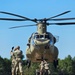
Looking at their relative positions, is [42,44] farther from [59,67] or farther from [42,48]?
[59,67]

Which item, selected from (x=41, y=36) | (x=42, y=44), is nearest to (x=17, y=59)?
(x=42, y=44)

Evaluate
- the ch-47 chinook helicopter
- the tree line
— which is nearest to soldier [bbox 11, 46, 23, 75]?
the ch-47 chinook helicopter

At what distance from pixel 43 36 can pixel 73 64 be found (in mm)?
93147

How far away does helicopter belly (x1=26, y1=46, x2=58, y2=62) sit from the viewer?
3431 centimetres

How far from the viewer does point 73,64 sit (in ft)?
417

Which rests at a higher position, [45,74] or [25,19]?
[25,19]

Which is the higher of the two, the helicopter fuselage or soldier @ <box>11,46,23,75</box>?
the helicopter fuselage

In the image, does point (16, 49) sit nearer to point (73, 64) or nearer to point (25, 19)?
point (25, 19)

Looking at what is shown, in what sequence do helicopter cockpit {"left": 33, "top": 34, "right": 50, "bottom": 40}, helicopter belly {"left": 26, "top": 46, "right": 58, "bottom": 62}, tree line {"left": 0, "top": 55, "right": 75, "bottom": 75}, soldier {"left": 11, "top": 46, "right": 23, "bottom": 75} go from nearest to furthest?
soldier {"left": 11, "top": 46, "right": 23, "bottom": 75} < helicopter belly {"left": 26, "top": 46, "right": 58, "bottom": 62} < helicopter cockpit {"left": 33, "top": 34, "right": 50, "bottom": 40} < tree line {"left": 0, "top": 55, "right": 75, "bottom": 75}

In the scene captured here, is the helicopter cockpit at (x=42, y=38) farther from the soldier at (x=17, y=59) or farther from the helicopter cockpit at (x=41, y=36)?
the soldier at (x=17, y=59)

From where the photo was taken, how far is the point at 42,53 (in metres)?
34.5

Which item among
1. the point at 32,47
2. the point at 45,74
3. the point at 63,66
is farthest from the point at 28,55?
the point at 63,66

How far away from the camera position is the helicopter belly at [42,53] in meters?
34.3

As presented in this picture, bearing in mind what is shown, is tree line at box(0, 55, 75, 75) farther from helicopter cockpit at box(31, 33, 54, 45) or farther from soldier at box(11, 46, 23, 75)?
soldier at box(11, 46, 23, 75)
